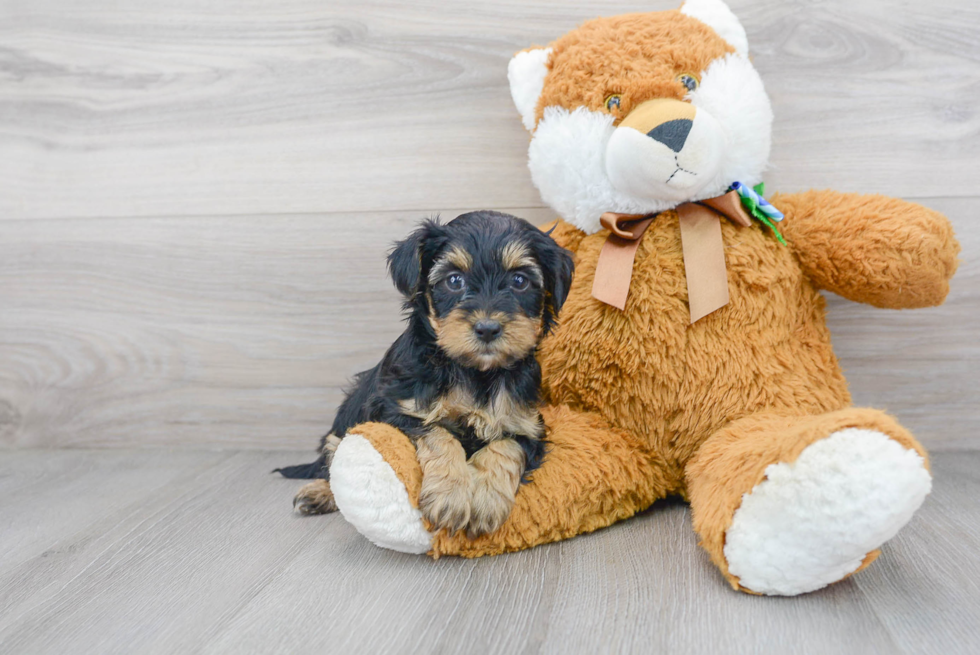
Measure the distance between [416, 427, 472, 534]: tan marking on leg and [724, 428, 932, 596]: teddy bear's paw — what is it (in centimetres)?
51

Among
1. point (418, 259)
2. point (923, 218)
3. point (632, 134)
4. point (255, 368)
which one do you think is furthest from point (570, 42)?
point (255, 368)

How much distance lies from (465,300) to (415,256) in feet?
0.53

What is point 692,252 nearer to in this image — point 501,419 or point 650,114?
point 650,114

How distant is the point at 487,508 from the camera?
141 cm

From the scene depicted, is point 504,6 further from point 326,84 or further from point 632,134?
point 632,134

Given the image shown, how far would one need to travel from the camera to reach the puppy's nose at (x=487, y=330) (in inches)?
54.0

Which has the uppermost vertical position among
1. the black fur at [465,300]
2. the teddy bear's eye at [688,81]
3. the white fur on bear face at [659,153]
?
the teddy bear's eye at [688,81]

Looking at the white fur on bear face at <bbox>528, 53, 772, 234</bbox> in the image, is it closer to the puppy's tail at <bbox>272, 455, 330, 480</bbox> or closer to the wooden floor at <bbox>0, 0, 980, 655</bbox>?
the wooden floor at <bbox>0, 0, 980, 655</bbox>

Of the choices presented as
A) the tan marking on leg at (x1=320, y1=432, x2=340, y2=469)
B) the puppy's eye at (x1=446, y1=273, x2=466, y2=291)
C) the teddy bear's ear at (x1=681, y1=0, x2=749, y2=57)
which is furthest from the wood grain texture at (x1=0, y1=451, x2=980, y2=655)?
the teddy bear's ear at (x1=681, y1=0, x2=749, y2=57)

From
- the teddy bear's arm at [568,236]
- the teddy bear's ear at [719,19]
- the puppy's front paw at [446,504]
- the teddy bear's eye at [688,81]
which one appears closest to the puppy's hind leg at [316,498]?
the puppy's front paw at [446,504]

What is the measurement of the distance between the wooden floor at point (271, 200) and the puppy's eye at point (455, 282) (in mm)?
663

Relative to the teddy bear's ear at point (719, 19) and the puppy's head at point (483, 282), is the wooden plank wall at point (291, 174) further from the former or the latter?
the puppy's head at point (483, 282)

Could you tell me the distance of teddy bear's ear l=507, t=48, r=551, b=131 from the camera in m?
1.80

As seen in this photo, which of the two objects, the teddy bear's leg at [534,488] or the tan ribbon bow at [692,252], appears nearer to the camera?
the teddy bear's leg at [534,488]
